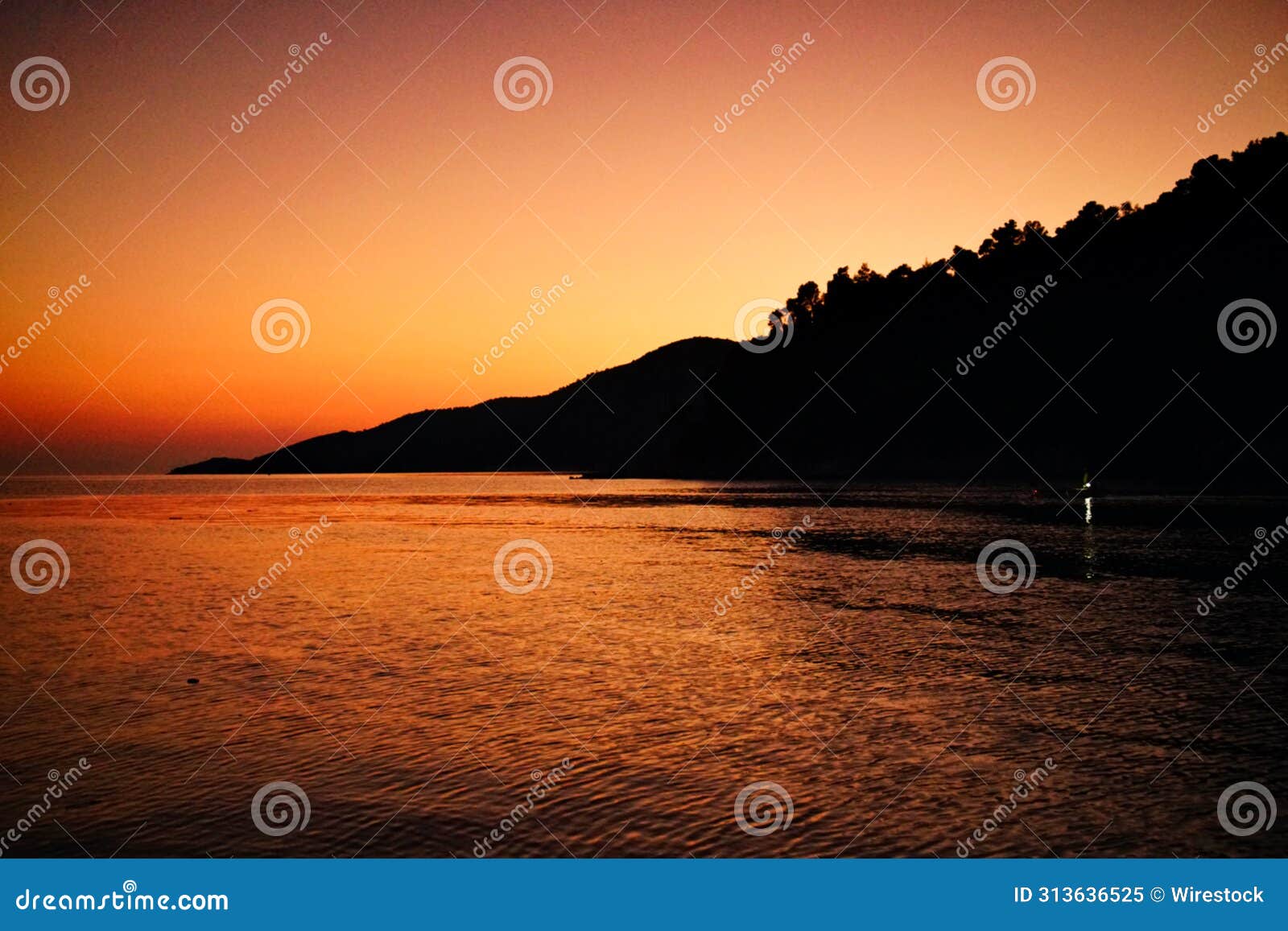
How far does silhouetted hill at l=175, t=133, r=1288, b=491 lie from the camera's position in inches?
4144

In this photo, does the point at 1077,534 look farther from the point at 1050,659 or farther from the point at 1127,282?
the point at 1127,282
